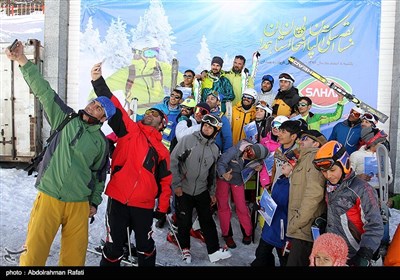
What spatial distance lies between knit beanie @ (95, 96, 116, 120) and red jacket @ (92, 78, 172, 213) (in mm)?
139

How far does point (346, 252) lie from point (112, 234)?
210 cm

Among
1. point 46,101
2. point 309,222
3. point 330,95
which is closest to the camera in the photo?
point 309,222

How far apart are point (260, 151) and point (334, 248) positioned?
2.31 metres

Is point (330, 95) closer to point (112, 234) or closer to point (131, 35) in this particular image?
point (131, 35)

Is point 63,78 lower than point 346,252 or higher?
higher

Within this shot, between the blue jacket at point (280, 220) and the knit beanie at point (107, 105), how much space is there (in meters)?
1.80

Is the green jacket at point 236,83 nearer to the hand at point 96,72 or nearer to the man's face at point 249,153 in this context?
the man's face at point 249,153

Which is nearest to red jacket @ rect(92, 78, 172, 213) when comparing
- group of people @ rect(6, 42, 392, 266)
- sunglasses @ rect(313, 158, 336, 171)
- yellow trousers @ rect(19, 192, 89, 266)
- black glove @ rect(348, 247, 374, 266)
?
group of people @ rect(6, 42, 392, 266)

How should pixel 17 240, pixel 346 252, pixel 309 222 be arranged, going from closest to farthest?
pixel 346 252
pixel 309 222
pixel 17 240

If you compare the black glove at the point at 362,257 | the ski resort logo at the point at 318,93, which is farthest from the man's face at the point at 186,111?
the ski resort logo at the point at 318,93

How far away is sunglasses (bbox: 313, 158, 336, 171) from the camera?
2.68m

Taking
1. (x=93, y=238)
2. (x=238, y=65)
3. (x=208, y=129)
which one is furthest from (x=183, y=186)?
(x=238, y=65)

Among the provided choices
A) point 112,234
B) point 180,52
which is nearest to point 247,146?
point 112,234

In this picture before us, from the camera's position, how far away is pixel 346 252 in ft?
7.81
